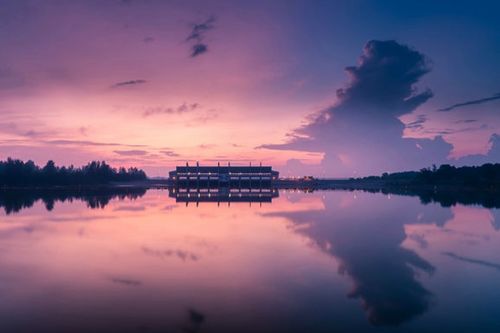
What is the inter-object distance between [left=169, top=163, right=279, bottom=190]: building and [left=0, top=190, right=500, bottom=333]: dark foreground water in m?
95.4

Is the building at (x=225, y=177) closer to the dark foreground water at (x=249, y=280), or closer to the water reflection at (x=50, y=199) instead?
the water reflection at (x=50, y=199)

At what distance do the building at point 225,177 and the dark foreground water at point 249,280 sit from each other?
313 feet

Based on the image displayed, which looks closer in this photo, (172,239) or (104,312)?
(104,312)

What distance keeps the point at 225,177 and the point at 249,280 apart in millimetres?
109565

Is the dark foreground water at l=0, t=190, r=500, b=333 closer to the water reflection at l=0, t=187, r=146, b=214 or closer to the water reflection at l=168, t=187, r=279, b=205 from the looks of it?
the water reflection at l=0, t=187, r=146, b=214

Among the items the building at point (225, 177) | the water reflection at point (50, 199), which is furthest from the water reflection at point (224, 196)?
the building at point (225, 177)

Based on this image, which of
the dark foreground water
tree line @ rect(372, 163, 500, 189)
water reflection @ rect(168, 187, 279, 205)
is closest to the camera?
the dark foreground water

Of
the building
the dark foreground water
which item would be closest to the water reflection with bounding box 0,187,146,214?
the dark foreground water

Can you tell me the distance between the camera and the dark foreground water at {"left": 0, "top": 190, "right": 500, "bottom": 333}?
10961 mm

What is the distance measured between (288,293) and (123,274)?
680 cm

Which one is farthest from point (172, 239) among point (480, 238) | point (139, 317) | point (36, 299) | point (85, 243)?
point (480, 238)

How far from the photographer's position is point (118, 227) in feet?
99.4

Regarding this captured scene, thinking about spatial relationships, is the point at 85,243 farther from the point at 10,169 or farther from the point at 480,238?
the point at 10,169

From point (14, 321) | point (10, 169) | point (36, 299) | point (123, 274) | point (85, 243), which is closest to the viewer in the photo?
point (14, 321)
